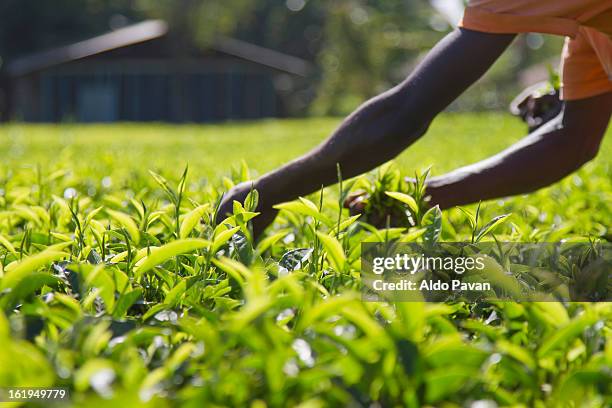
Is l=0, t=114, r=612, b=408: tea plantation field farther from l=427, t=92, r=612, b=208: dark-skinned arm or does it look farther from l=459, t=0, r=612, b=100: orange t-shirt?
l=427, t=92, r=612, b=208: dark-skinned arm

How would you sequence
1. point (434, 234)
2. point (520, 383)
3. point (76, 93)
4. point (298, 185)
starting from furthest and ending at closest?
point (76, 93), point (298, 185), point (434, 234), point (520, 383)

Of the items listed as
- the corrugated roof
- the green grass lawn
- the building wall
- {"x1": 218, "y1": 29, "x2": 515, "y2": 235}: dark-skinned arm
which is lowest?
the building wall

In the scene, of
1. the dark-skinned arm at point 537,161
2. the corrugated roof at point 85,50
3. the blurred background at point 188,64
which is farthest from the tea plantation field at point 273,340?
the corrugated roof at point 85,50

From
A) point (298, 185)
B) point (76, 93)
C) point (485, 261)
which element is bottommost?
point (76, 93)

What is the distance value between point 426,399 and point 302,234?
1.37 m

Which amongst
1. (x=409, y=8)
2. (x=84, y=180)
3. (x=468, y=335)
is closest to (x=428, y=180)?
(x=468, y=335)

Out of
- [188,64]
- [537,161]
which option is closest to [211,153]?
[537,161]

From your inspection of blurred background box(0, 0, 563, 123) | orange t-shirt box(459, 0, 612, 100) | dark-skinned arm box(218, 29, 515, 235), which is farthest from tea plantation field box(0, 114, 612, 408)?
blurred background box(0, 0, 563, 123)

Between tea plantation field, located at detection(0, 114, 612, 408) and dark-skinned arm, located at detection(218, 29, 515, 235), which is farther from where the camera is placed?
dark-skinned arm, located at detection(218, 29, 515, 235)

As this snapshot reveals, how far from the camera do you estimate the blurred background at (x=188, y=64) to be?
35.9 metres

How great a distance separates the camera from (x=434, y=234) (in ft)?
6.06

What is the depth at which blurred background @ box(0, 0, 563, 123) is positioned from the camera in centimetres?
3591

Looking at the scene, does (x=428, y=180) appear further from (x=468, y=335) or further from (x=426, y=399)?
(x=426, y=399)

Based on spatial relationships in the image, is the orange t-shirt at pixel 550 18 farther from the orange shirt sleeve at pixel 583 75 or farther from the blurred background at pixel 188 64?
the blurred background at pixel 188 64
